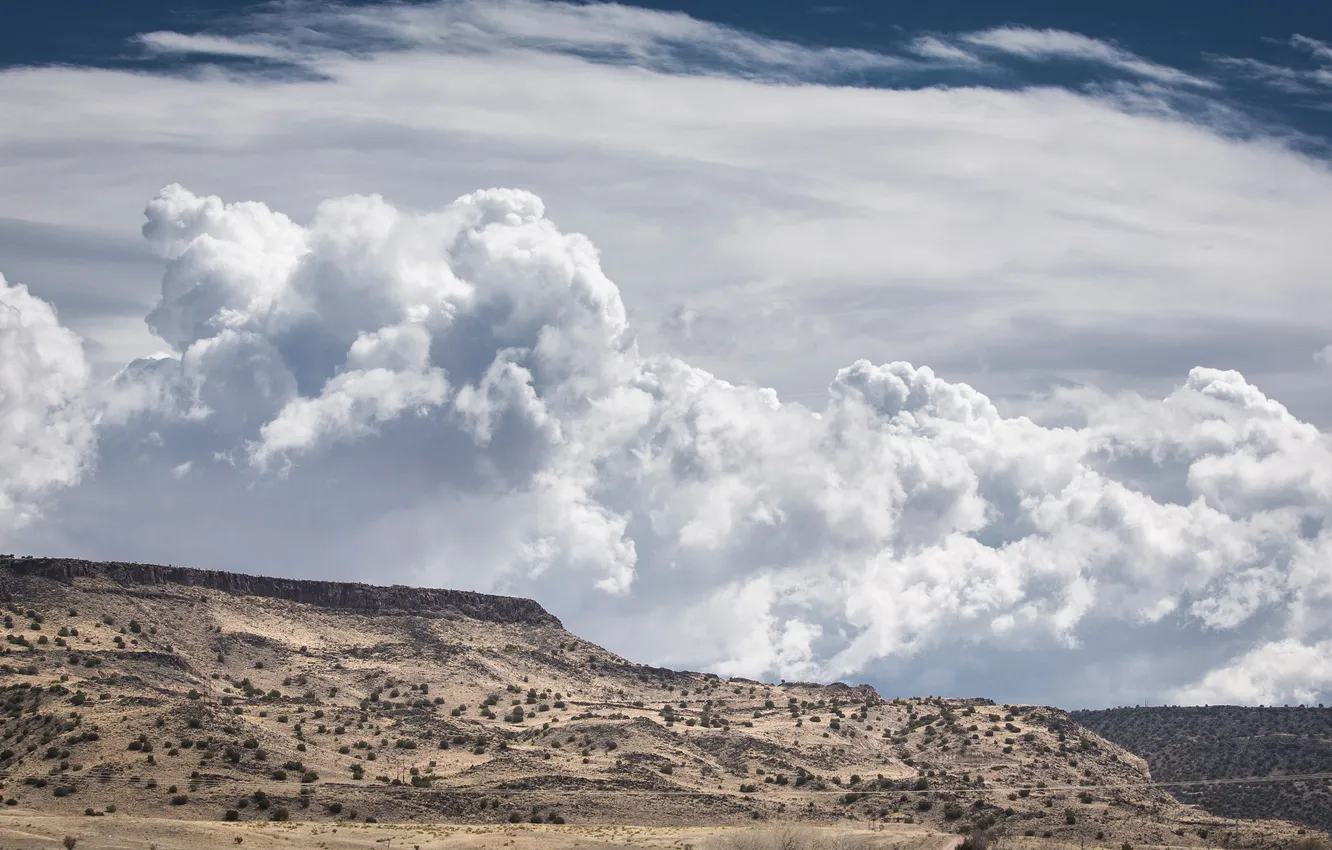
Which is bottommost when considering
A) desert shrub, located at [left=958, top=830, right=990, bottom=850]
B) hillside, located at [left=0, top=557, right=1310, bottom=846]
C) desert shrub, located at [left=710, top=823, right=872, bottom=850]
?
desert shrub, located at [left=710, top=823, right=872, bottom=850]

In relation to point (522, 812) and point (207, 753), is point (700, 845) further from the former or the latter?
point (207, 753)

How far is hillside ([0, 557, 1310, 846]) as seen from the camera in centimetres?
14025

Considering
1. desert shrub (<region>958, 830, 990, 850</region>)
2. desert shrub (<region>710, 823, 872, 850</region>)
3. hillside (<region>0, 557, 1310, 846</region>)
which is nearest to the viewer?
desert shrub (<region>710, 823, 872, 850</region>)

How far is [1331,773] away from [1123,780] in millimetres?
22686

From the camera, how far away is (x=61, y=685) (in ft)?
500

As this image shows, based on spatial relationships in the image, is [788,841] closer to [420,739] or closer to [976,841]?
[976,841]

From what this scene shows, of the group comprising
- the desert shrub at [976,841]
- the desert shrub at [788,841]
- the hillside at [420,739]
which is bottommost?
the desert shrub at [788,841]

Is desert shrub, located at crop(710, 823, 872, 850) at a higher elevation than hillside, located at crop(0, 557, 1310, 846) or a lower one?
lower

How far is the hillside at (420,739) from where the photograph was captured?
140 metres

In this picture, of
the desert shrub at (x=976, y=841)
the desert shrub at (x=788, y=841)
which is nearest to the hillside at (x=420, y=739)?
the desert shrub at (x=976, y=841)

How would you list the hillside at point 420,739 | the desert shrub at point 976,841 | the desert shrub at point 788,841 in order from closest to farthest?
the desert shrub at point 788,841, the desert shrub at point 976,841, the hillside at point 420,739

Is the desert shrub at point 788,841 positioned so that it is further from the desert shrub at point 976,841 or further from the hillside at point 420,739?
the hillside at point 420,739

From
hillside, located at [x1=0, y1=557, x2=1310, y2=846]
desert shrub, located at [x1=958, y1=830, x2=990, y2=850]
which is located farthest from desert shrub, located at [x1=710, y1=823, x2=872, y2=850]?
hillside, located at [x1=0, y1=557, x2=1310, y2=846]

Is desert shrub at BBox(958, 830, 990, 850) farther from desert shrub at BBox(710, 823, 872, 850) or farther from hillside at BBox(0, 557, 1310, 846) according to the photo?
desert shrub at BBox(710, 823, 872, 850)
